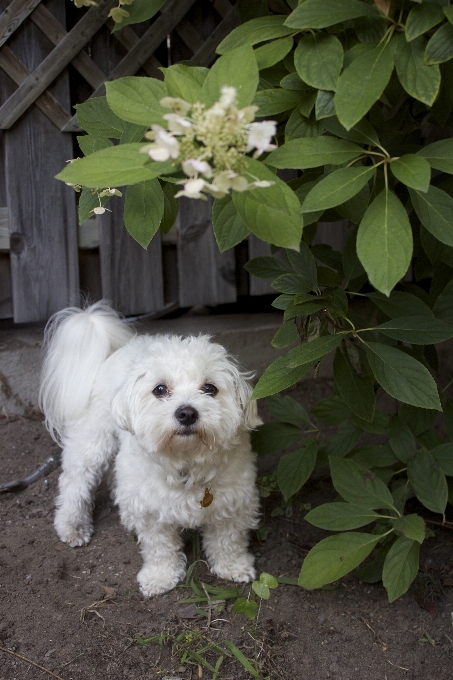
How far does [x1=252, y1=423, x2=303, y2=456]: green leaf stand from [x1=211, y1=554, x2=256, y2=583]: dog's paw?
44cm

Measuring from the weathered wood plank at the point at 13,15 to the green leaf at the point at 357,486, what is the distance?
90.0 inches

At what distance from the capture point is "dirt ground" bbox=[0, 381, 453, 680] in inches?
77.7

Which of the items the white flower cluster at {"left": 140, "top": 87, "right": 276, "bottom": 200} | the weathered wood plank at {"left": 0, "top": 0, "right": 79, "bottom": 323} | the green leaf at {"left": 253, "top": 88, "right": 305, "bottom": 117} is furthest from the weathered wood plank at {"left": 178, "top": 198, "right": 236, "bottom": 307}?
the white flower cluster at {"left": 140, "top": 87, "right": 276, "bottom": 200}

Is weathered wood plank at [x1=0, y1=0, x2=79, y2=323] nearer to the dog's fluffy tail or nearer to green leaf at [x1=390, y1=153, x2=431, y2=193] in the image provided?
the dog's fluffy tail

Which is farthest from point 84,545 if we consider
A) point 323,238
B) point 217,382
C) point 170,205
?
point 323,238

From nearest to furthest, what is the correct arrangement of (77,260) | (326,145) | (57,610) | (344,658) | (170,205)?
1. (326,145)
2. (170,205)
3. (344,658)
4. (57,610)
5. (77,260)

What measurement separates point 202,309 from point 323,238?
0.80 meters

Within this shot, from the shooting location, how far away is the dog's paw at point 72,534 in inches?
103

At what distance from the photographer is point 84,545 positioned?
2.63 m

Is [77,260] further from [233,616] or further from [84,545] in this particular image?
[233,616]

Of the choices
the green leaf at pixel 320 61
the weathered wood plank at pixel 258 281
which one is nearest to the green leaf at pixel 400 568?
the green leaf at pixel 320 61

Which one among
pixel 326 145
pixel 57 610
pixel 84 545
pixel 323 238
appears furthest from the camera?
pixel 323 238

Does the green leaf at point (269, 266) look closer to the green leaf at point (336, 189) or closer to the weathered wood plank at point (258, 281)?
the green leaf at point (336, 189)

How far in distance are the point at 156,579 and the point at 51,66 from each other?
2.25 m
